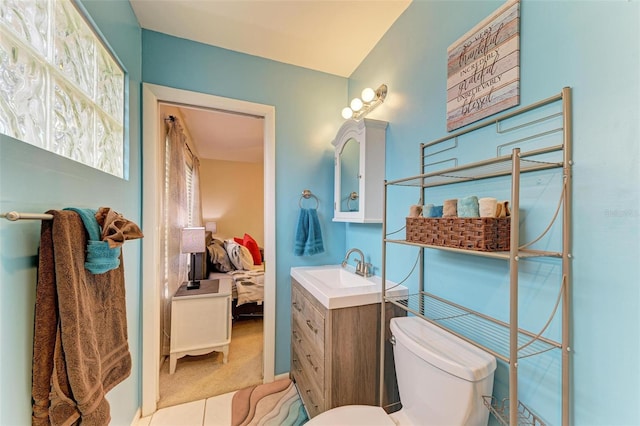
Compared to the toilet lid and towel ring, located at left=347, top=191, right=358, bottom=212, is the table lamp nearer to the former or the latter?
towel ring, located at left=347, top=191, right=358, bottom=212

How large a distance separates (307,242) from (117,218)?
119 centimetres

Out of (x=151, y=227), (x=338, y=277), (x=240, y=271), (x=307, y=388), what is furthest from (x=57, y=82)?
(x=240, y=271)

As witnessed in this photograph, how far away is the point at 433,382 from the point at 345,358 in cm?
45

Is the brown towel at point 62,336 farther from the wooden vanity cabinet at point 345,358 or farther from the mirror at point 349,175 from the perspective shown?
the mirror at point 349,175

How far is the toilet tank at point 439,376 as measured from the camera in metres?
0.78

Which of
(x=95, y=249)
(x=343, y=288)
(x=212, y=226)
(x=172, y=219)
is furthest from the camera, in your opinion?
(x=212, y=226)

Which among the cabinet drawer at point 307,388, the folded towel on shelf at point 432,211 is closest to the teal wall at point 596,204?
the folded towel on shelf at point 432,211

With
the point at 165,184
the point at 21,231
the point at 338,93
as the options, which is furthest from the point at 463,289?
the point at 165,184

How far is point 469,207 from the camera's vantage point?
2.72ft

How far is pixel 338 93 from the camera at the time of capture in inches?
81.0

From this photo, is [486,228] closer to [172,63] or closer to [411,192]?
[411,192]

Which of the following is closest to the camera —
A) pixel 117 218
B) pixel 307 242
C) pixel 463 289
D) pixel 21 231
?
pixel 21 231

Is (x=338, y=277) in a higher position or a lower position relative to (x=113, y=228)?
lower

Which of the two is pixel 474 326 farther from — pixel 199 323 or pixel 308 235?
pixel 199 323
